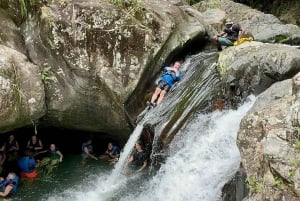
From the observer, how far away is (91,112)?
370 inches

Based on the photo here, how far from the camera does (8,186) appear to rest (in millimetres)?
8578

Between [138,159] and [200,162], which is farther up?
[200,162]

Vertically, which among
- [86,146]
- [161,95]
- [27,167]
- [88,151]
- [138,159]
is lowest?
[88,151]

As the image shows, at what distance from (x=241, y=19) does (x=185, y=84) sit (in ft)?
18.6

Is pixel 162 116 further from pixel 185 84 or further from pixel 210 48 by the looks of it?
pixel 210 48

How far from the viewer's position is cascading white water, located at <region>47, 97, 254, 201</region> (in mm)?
6777

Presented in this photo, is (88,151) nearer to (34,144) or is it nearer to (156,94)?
(34,144)

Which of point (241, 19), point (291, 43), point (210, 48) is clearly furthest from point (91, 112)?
point (241, 19)

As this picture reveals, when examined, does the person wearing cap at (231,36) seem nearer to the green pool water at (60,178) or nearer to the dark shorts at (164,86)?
the dark shorts at (164,86)

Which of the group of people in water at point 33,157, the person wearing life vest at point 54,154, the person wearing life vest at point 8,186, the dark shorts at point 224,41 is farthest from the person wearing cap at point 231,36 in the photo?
the person wearing life vest at point 8,186

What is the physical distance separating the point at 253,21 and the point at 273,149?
882 cm

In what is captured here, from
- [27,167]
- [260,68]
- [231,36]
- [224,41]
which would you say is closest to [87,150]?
[27,167]

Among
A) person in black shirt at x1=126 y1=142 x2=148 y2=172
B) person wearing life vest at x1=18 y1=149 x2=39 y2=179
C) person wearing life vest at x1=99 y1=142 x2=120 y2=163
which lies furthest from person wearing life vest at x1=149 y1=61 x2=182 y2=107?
person wearing life vest at x1=18 y1=149 x2=39 y2=179

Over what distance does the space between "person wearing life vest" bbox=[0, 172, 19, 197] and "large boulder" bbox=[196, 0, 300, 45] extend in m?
6.77
